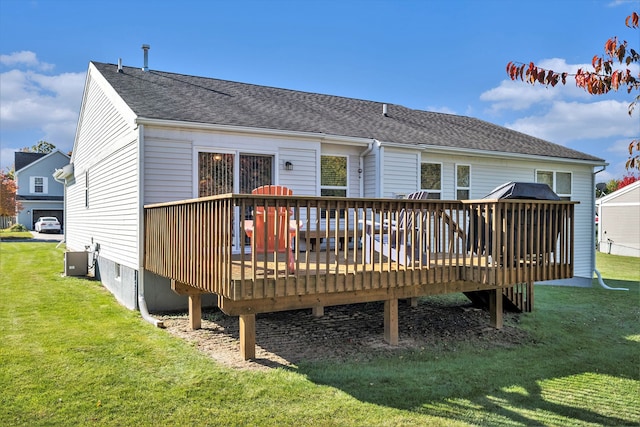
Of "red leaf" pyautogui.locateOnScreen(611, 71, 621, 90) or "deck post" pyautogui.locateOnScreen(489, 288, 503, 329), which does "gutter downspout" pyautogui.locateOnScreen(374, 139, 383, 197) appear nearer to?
"deck post" pyautogui.locateOnScreen(489, 288, 503, 329)

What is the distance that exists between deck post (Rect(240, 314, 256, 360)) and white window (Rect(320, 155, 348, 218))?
4540mm

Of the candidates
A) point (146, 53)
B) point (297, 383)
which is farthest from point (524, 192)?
point (146, 53)

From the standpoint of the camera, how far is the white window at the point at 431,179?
11.2 metres

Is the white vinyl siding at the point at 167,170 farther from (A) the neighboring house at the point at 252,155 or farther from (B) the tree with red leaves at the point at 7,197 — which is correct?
(B) the tree with red leaves at the point at 7,197

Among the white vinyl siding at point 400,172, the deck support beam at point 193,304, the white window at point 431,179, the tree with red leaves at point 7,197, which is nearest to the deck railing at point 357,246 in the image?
the deck support beam at point 193,304

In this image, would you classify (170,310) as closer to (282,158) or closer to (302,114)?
(282,158)

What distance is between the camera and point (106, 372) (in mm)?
5098

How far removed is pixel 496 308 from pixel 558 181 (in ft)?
23.7

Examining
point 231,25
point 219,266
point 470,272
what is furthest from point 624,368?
point 231,25

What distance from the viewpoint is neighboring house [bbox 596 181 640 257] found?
86.5 feet

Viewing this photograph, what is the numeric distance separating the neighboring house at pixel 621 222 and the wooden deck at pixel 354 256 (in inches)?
948

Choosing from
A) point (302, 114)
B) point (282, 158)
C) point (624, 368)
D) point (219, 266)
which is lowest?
point (624, 368)

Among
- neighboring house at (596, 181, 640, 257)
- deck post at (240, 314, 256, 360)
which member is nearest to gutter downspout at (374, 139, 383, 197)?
deck post at (240, 314, 256, 360)

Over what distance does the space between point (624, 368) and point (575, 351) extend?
0.72 m
